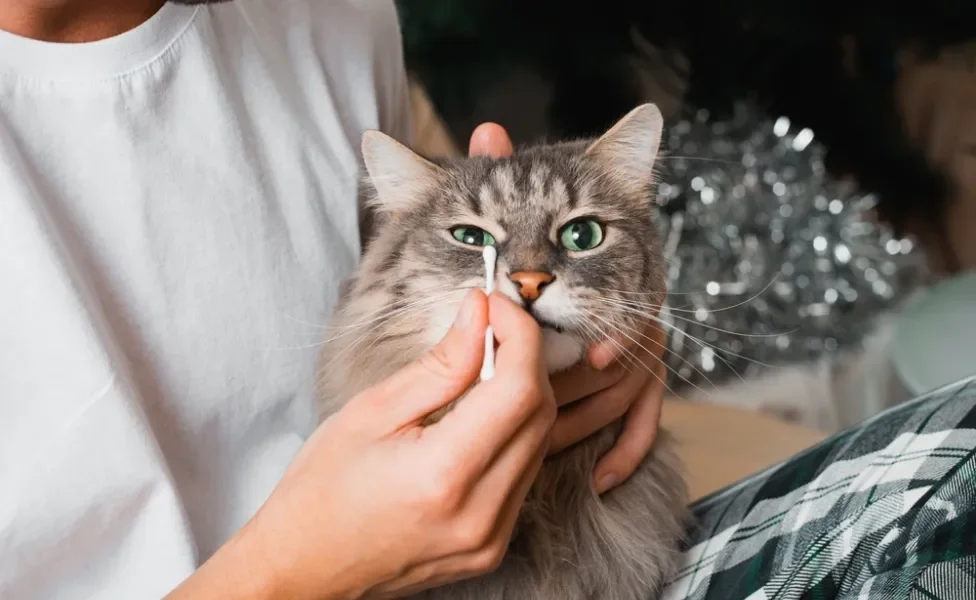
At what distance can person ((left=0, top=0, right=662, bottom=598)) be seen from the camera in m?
0.65

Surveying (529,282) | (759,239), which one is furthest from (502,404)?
(759,239)

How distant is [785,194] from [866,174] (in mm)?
317

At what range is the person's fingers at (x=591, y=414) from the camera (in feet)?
2.80

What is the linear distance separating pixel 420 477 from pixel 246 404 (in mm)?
408

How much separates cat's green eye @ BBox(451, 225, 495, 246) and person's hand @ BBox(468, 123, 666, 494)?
18 centimetres

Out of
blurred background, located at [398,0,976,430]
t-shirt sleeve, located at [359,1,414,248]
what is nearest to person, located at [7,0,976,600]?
t-shirt sleeve, located at [359,1,414,248]

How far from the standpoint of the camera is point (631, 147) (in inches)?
39.8

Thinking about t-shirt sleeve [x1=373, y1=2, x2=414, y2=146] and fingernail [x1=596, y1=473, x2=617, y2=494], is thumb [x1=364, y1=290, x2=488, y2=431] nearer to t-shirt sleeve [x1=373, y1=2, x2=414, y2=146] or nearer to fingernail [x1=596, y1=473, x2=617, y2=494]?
fingernail [x1=596, y1=473, x2=617, y2=494]

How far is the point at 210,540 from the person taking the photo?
3.04ft

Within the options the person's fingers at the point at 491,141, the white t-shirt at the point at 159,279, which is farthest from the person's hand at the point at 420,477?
the person's fingers at the point at 491,141

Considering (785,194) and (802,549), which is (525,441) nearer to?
(802,549)

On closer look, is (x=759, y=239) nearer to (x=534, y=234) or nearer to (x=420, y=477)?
(x=534, y=234)

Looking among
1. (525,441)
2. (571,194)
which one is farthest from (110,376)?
(571,194)

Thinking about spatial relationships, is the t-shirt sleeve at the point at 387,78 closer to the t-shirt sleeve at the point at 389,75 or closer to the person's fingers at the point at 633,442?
the t-shirt sleeve at the point at 389,75
